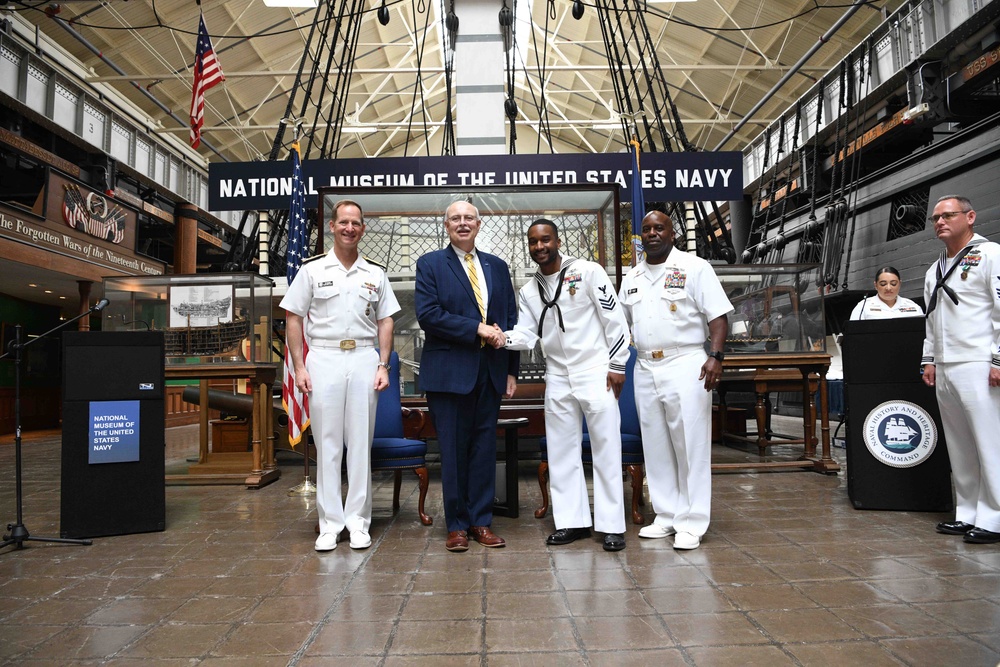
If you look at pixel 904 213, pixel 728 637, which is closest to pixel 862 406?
pixel 728 637

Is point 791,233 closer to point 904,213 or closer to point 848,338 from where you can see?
point 904,213

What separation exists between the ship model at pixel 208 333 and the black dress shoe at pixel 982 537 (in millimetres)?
4919

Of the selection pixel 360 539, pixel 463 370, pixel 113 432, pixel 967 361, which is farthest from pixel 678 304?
pixel 113 432

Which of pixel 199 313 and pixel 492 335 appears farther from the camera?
pixel 199 313

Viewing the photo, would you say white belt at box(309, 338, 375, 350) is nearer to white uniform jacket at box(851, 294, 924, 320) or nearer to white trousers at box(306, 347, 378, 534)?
white trousers at box(306, 347, 378, 534)

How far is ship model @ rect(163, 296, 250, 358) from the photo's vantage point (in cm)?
548

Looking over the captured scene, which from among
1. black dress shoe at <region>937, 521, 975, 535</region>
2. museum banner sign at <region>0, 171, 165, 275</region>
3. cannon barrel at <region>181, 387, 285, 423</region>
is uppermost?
museum banner sign at <region>0, 171, 165, 275</region>

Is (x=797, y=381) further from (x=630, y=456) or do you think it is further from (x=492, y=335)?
(x=492, y=335)

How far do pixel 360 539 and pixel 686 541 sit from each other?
1555 millimetres

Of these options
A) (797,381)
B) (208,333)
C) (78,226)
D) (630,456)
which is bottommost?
(630,456)

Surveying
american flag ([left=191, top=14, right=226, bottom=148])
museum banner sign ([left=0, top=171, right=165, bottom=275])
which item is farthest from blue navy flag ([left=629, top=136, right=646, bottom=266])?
museum banner sign ([left=0, top=171, right=165, bottom=275])

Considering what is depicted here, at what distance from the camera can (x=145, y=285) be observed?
5738 millimetres

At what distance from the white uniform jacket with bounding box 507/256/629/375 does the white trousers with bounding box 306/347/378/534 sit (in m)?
0.77

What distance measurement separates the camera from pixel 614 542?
3.14m
